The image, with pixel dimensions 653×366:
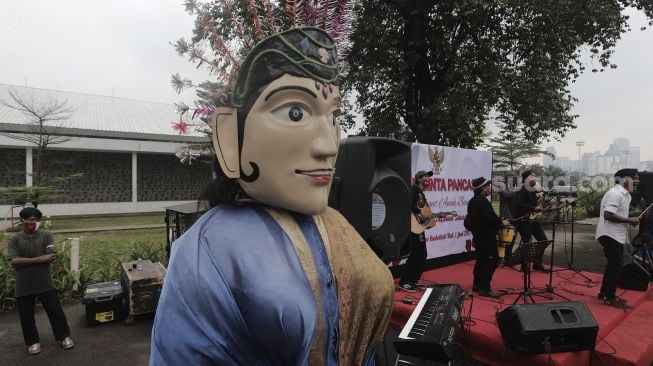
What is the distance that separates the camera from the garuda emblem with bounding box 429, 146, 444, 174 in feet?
21.4

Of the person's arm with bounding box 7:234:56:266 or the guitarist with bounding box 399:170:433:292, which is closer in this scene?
the person's arm with bounding box 7:234:56:266

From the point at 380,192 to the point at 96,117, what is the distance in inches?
796

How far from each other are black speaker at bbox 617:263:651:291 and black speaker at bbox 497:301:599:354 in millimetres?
3109

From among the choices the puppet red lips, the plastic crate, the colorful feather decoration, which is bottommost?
the plastic crate

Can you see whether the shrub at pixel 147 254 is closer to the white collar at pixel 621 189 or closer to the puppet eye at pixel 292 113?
the puppet eye at pixel 292 113

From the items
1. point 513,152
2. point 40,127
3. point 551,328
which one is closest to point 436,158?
point 551,328

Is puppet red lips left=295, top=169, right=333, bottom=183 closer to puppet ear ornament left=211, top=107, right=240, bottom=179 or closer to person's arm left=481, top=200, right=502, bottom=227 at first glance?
puppet ear ornament left=211, top=107, right=240, bottom=179

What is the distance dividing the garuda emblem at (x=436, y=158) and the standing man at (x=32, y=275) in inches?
219

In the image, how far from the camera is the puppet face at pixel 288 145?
1.10 metres

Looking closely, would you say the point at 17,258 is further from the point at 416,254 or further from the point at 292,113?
the point at 416,254

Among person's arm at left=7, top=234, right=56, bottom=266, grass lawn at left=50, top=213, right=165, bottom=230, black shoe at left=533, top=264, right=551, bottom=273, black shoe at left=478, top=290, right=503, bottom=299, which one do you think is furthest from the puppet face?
grass lawn at left=50, top=213, right=165, bottom=230

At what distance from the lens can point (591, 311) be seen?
14.7ft

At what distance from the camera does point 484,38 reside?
10062mm

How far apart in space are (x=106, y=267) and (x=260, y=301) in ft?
21.1
